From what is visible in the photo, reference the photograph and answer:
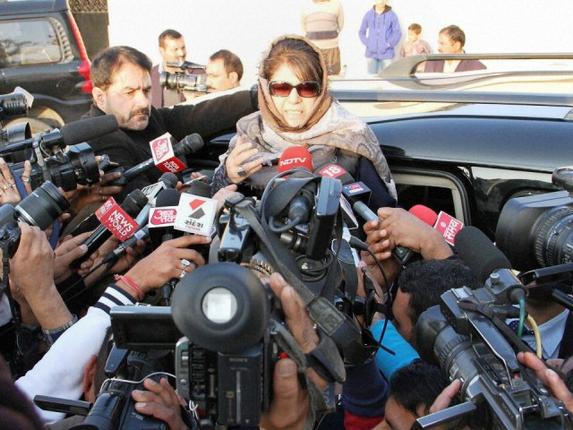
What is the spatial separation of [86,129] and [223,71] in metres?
2.32

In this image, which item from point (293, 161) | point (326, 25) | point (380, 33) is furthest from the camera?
point (380, 33)

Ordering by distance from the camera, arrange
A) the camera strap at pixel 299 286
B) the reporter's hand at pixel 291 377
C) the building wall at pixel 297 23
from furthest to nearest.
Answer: the building wall at pixel 297 23
the camera strap at pixel 299 286
the reporter's hand at pixel 291 377

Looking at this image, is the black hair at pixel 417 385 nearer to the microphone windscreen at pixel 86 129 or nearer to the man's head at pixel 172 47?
the microphone windscreen at pixel 86 129

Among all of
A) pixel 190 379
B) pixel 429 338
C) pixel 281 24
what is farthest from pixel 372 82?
pixel 281 24

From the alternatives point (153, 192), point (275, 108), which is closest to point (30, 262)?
point (153, 192)

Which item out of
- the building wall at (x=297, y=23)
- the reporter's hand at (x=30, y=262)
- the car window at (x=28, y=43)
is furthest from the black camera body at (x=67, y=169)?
the building wall at (x=297, y=23)

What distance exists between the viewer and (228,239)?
1799 mm

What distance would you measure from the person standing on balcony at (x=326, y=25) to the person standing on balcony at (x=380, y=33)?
874mm

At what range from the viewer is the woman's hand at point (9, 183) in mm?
2936

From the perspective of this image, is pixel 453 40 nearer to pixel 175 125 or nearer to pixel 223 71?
pixel 223 71

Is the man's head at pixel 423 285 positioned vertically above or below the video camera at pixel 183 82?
below

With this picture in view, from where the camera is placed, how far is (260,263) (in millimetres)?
1885

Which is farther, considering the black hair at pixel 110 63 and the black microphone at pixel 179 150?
the black hair at pixel 110 63

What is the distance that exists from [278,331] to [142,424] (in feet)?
1.35
